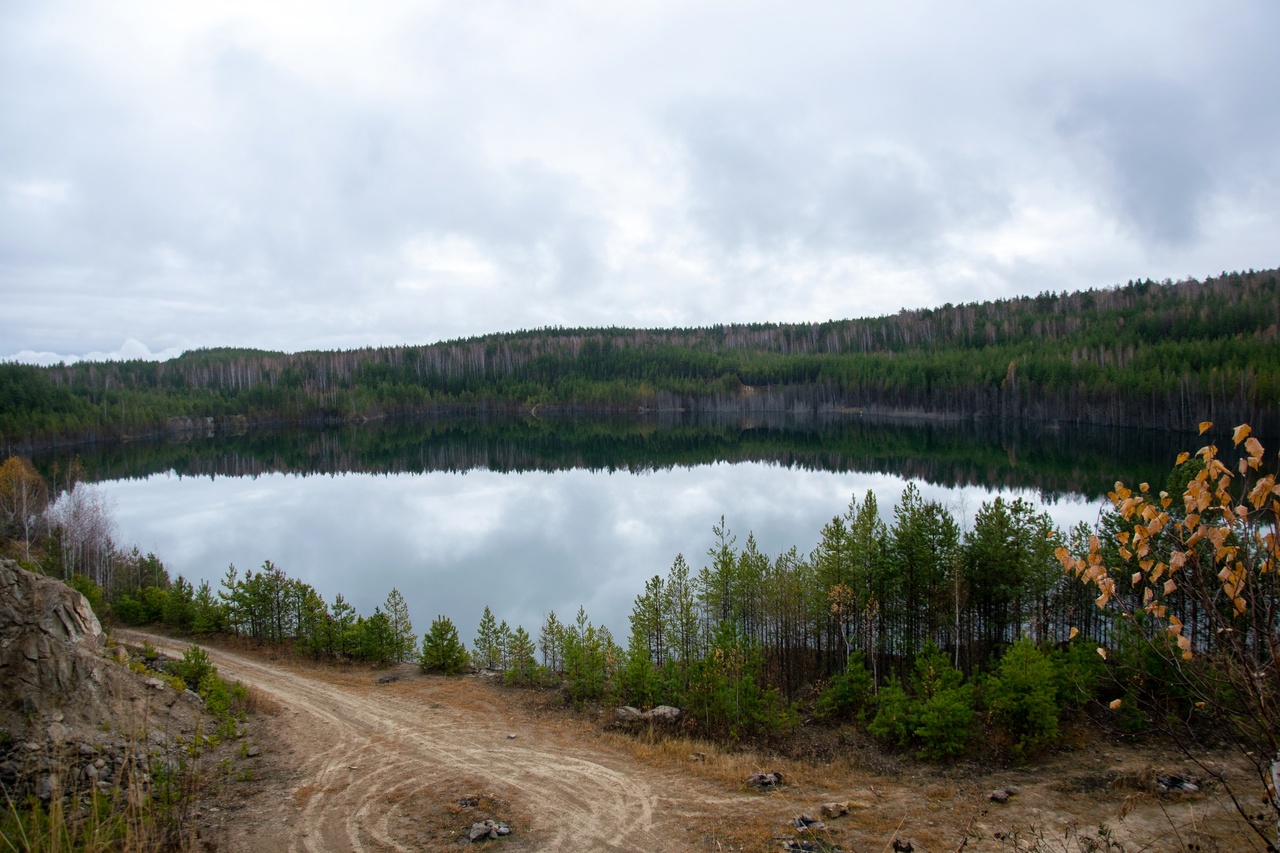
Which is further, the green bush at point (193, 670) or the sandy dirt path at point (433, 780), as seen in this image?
the green bush at point (193, 670)

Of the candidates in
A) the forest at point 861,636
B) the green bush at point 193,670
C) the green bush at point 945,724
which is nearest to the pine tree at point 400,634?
the forest at point 861,636

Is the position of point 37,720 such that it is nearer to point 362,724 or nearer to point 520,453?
point 362,724

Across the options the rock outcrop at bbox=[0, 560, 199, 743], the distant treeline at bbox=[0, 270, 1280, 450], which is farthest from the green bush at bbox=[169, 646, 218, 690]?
the distant treeline at bbox=[0, 270, 1280, 450]

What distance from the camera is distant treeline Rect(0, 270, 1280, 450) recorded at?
93312 mm

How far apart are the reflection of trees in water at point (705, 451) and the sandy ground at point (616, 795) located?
1592 inches

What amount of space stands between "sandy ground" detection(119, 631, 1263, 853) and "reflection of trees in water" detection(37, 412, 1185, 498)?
40.4 meters

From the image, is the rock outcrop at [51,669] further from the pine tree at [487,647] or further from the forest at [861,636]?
the pine tree at [487,647]

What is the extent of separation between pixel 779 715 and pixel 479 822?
6.92 metres

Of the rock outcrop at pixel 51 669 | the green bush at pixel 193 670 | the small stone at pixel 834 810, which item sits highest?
the rock outcrop at pixel 51 669

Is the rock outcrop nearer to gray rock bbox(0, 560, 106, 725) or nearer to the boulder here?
gray rock bbox(0, 560, 106, 725)

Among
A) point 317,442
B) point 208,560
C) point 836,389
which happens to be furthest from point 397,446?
point 836,389

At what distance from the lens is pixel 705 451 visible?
283 feet

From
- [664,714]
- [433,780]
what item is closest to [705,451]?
[664,714]

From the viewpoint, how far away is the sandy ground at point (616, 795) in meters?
9.77
